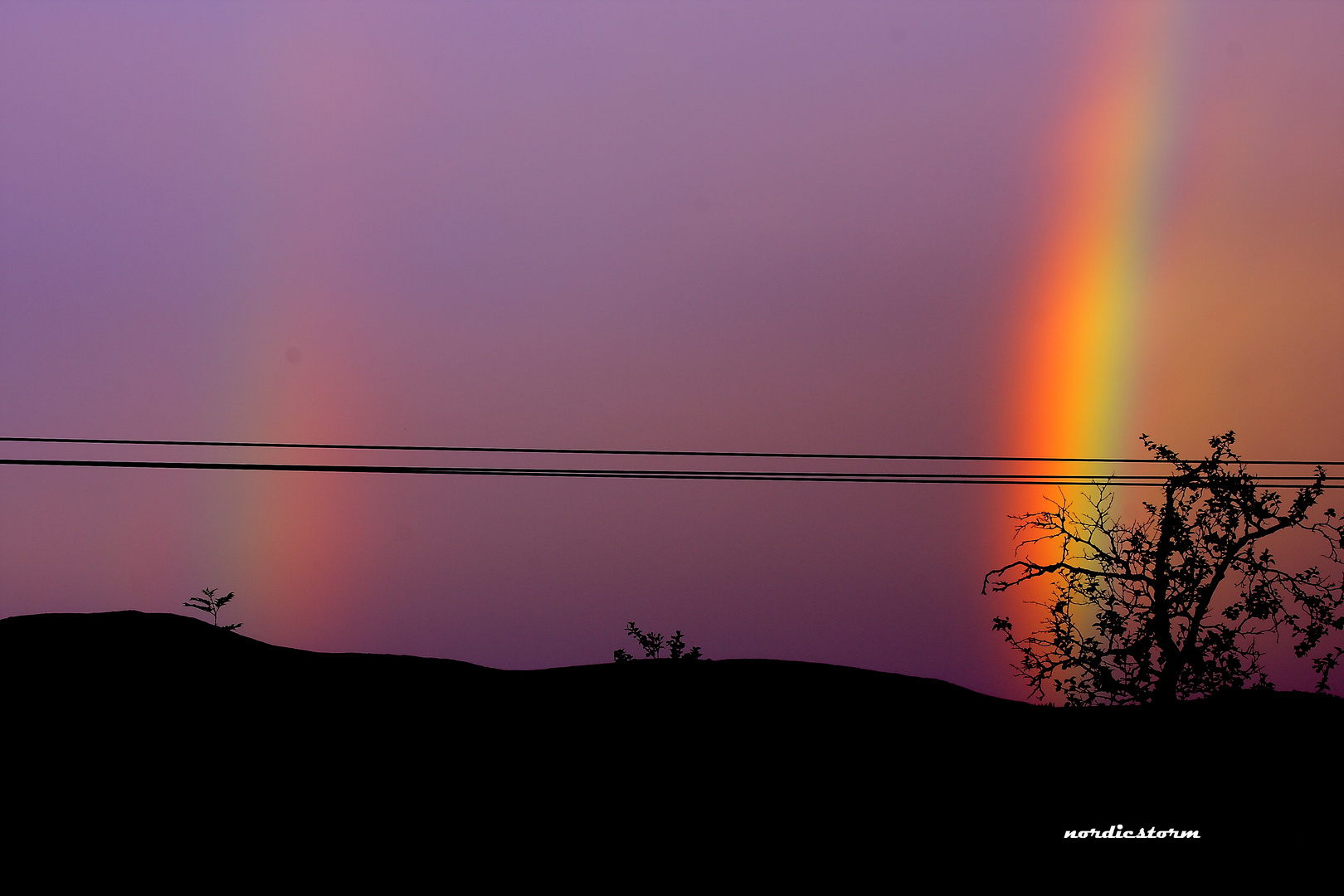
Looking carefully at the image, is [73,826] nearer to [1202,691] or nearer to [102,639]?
[102,639]

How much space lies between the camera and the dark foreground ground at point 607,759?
40.0ft

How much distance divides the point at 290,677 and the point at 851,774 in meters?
7.98

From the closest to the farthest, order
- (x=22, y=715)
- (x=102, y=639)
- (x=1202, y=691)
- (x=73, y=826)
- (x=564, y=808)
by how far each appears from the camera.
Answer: (x=73, y=826) < (x=564, y=808) < (x=22, y=715) < (x=102, y=639) < (x=1202, y=691)

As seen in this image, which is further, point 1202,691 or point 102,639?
point 1202,691

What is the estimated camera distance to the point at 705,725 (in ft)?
48.0

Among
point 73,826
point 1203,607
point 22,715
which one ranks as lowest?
point 73,826

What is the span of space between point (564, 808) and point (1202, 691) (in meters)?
13.6

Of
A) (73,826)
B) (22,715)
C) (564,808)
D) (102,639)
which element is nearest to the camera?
(73,826)

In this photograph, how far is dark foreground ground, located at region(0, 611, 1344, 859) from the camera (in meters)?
12.2

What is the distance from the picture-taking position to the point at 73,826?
482 inches

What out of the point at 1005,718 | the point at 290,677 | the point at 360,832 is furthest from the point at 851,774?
the point at 290,677

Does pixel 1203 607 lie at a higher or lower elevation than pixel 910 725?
higher

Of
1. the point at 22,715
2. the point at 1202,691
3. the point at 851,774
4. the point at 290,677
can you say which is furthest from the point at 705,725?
the point at 1202,691

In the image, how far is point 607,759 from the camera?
14.0 metres
